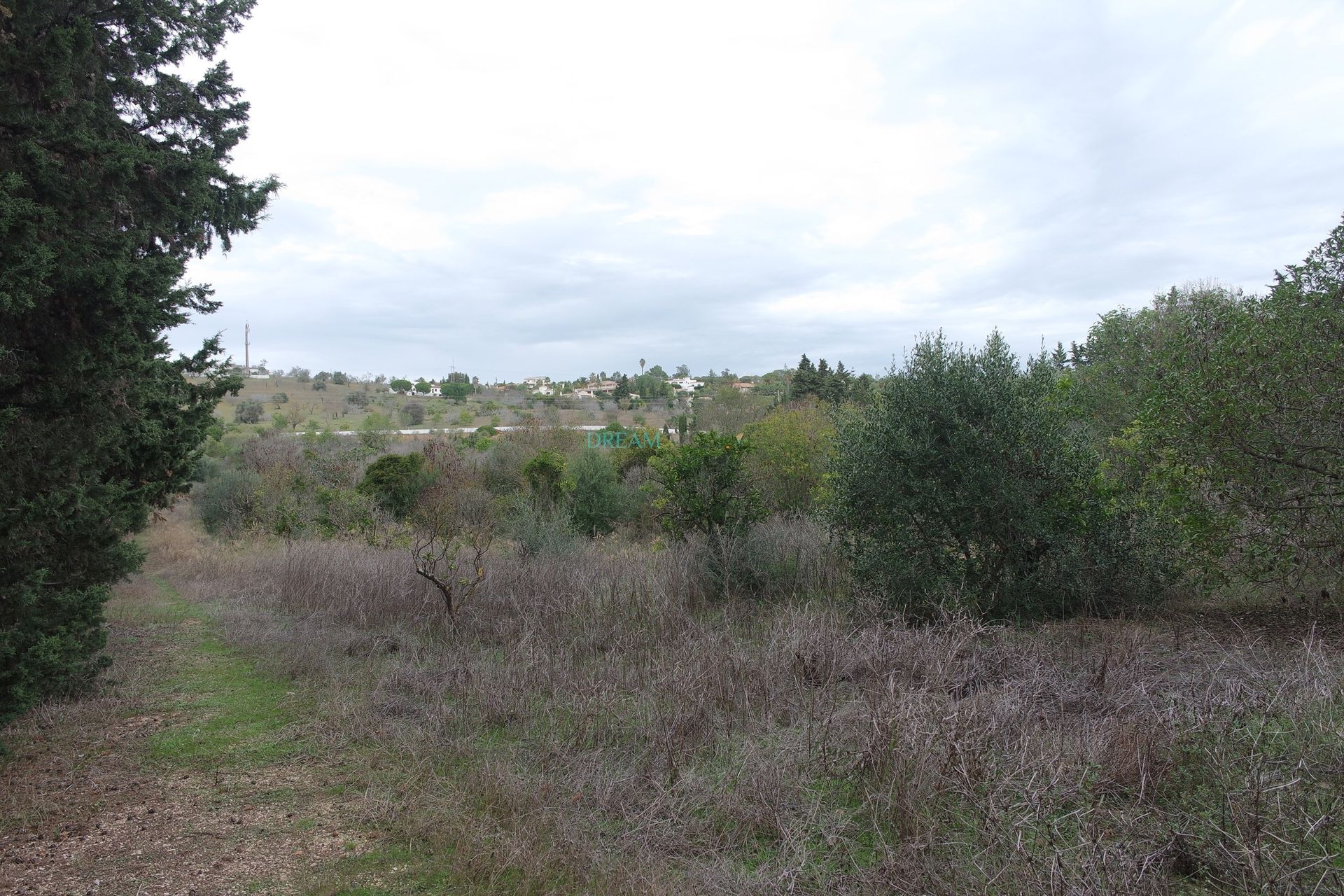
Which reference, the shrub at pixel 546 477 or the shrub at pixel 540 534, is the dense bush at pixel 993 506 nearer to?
the shrub at pixel 540 534

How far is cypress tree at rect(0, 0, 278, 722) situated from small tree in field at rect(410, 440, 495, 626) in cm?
346

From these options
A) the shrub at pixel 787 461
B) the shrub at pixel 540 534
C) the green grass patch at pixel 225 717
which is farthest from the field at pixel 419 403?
the green grass patch at pixel 225 717

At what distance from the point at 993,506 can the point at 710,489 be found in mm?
4472

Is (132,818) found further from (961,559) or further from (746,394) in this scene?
(746,394)

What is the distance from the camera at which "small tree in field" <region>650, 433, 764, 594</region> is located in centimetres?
1181

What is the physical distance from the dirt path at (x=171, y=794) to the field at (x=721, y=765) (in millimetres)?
24

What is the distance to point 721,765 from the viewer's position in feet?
15.6

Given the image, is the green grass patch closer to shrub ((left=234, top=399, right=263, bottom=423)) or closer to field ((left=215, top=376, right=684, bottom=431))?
field ((left=215, top=376, right=684, bottom=431))

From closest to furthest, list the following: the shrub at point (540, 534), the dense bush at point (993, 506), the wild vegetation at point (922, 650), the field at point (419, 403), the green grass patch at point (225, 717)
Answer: the wild vegetation at point (922, 650) → the green grass patch at point (225, 717) → the dense bush at point (993, 506) → the shrub at point (540, 534) → the field at point (419, 403)

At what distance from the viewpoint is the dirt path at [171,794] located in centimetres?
403

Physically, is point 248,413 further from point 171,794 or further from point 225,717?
point 171,794

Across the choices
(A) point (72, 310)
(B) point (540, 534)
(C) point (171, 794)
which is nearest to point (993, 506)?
(B) point (540, 534)

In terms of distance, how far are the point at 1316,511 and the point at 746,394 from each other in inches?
1139

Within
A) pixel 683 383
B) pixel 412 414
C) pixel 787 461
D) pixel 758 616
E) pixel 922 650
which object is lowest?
pixel 758 616
